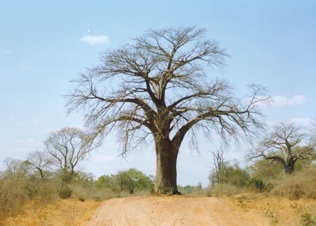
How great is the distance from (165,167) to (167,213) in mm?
7842

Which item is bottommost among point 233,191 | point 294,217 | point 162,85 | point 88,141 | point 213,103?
point 294,217

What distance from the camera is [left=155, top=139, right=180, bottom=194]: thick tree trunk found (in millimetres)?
22766

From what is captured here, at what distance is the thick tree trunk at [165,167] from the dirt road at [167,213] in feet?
10.5

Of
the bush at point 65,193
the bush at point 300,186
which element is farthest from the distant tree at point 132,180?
the bush at point 300,186

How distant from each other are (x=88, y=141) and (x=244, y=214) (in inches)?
379

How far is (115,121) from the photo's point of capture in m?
21.5

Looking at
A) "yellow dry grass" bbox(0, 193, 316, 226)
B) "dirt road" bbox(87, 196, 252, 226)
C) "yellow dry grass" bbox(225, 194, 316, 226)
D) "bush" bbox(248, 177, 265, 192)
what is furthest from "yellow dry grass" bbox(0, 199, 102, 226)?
"bush" bbox(248, 177, 265, 192)

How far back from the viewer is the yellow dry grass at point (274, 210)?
470 inches

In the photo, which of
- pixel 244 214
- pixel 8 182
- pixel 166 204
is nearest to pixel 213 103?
pixel 166 204

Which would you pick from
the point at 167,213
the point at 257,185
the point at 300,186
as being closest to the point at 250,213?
the point at 167,213

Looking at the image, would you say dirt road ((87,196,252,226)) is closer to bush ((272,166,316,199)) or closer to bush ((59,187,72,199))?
bush ((272,166,316,199))

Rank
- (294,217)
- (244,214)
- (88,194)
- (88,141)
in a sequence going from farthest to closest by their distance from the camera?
(88,194)
(88,141)
(244,214)
(294,217)

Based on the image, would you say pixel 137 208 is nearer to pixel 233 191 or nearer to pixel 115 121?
pixel 115 121

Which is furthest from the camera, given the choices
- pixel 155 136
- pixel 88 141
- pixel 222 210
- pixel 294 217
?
pixel 155 136
